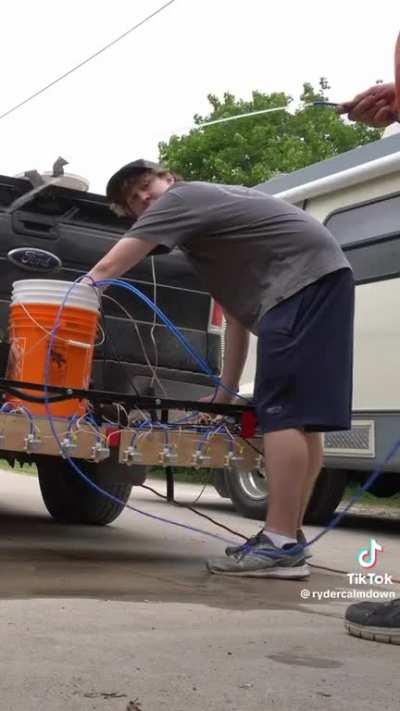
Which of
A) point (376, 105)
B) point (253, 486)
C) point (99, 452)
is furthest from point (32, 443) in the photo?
point (253, 486)

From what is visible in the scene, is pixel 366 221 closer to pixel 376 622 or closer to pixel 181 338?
pixel 181 338

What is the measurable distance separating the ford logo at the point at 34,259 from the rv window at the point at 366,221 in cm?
286

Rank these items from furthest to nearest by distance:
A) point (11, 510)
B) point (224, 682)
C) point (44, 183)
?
point (11, 510) < point (44, 183) < point (224, 682)

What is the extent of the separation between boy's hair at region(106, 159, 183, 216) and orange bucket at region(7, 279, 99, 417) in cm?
49

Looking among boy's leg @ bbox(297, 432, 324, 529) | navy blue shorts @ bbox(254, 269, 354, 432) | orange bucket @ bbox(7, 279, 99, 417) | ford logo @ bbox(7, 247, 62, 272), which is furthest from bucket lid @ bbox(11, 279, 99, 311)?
boy's leg @ bbox(297, 432, 324, 529)

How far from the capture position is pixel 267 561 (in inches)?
165

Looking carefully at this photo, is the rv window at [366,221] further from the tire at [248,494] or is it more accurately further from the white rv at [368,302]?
the tire at [248,494]

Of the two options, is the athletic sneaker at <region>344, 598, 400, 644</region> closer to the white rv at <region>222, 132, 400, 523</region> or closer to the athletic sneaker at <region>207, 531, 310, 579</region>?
the athletic sneaker at <region>207, 531, 310, 579</region>

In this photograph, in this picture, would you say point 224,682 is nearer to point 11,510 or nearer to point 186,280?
point 186,280

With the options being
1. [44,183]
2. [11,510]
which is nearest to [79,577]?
[44,183]

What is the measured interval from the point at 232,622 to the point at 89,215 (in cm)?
262

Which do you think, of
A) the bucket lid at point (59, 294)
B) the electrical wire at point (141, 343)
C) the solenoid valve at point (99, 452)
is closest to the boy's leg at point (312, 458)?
the solenoid valve at point (99, 452)

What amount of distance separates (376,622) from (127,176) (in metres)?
2.26

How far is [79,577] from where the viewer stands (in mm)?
4090
